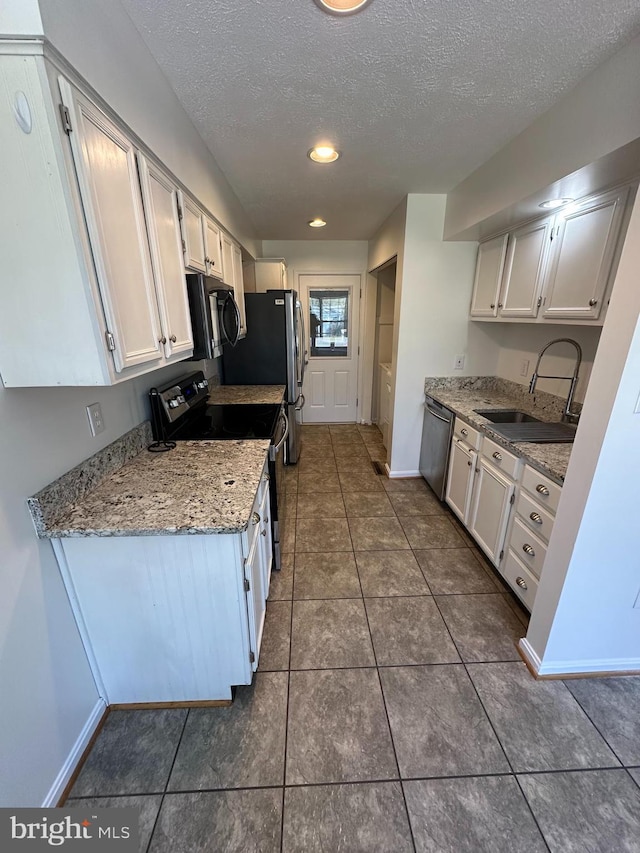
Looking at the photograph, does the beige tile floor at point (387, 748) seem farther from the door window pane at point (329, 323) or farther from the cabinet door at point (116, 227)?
the door window pane at point (329, 323)

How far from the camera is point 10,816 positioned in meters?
0.94

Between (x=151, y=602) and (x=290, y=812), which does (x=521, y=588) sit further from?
(x=151, y=602)

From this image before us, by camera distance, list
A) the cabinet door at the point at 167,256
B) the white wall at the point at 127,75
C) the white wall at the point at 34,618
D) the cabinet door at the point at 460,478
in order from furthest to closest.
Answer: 1. the cabinet door at the point at 460,478
2. the cabinet door at the point at 167,256
3. the white wall at the point at 34,618
4. the white wall at the point at 127,75

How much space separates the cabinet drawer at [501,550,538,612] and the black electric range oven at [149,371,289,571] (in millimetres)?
1357

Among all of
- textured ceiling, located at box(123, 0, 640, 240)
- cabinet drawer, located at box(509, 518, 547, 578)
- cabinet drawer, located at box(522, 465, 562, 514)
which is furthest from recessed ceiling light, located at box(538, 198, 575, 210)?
cabinet drawer, located at box(509, 518, 547, 578)

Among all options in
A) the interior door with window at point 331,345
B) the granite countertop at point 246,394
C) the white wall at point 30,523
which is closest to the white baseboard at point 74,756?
the white wall at point 30,523

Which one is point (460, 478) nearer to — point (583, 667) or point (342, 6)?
point (583, 667)

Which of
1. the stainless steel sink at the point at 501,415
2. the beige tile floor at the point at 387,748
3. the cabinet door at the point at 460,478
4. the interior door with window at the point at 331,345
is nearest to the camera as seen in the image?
the beige tile floor at the point at 387,748

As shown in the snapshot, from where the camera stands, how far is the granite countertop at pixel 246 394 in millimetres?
2664

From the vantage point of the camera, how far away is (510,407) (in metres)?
2.56

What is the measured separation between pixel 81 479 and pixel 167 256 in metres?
0.94

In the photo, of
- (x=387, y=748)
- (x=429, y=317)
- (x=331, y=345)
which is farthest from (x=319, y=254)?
(x=387, y=748)

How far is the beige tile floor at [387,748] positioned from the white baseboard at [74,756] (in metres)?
0.05

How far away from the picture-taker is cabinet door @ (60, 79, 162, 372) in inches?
33.9
